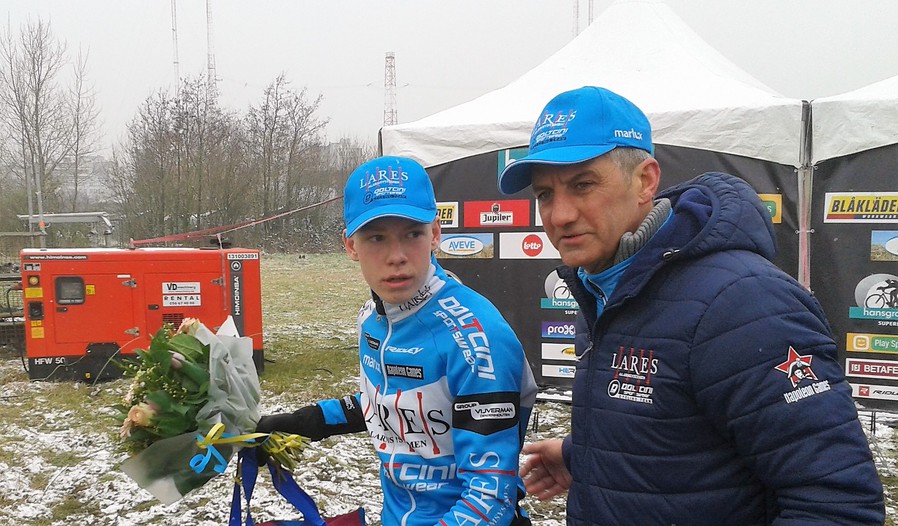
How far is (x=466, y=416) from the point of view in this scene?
145cm

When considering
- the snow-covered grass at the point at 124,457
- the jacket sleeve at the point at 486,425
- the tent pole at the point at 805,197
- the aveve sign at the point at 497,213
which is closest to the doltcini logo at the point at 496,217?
the aveve sign at the point at 497,213

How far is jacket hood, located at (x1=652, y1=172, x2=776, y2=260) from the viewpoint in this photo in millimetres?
1117

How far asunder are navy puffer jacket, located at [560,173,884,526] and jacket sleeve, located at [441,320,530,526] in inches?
7.3

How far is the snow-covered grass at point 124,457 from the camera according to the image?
3.87m

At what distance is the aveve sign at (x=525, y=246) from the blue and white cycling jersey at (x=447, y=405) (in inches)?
141

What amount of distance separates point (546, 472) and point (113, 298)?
6581 millimetres

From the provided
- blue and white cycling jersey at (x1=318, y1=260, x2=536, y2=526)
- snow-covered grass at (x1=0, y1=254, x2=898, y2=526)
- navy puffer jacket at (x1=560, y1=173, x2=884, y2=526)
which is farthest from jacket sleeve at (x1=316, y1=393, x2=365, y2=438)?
navy puffer jacket at (x1=560, y1=173, x2=884, y2=526)

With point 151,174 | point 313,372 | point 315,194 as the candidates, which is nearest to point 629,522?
point 313,372

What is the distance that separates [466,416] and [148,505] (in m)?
3.54

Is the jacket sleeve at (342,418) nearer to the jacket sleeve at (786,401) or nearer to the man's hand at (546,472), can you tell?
the man's hand at (546,472)

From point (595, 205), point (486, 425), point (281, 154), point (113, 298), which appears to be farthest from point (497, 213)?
point (281, 154)

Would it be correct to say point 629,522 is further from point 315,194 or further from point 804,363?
point 315,194

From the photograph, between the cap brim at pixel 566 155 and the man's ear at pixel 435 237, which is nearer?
the cap brim at pixel 566 155

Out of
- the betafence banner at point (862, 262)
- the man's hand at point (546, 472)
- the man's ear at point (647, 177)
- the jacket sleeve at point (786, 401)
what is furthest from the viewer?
the betafence banner at point (862, 262)
